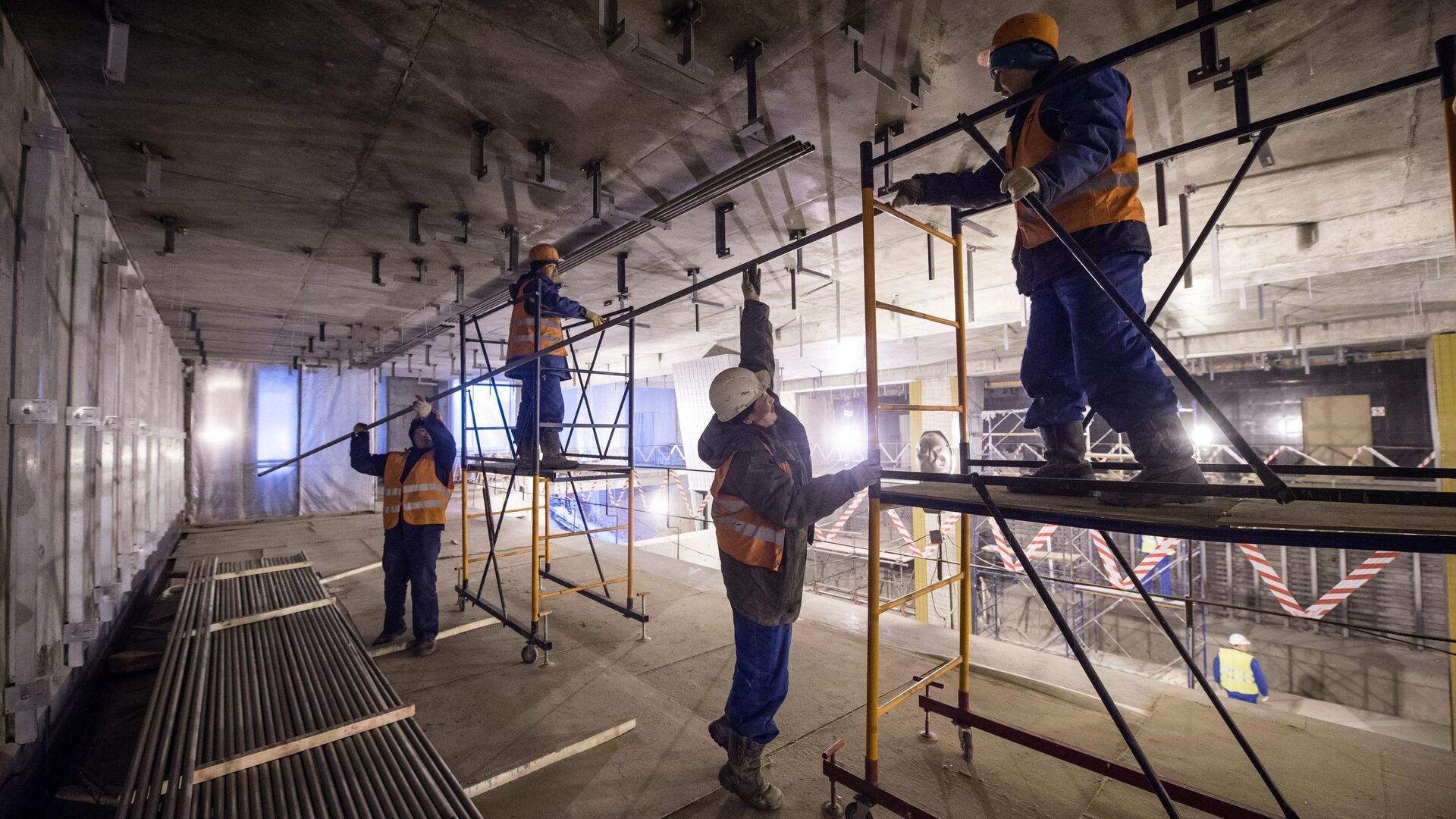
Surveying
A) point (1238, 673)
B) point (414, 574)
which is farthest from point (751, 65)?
point (1238, 673)

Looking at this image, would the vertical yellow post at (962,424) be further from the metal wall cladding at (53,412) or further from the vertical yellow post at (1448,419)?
the vertical yellow post at (1448,419)

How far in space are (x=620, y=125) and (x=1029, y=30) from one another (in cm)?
268

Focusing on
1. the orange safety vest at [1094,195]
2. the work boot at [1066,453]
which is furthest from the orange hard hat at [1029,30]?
the work boot at [1066,453]

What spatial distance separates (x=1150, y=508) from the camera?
2105 mm

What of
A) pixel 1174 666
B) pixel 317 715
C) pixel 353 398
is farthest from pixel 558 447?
pixel 1174 666

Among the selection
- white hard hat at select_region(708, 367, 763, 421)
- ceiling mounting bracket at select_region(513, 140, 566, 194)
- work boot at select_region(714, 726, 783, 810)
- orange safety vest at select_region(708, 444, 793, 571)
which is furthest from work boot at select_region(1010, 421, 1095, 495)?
ceiling mounting bracket at select_region(513, 140, 566, 194)

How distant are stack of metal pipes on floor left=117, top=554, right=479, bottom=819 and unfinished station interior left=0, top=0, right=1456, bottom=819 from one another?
29 millimetres

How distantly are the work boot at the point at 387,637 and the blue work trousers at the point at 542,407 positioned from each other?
1.96 meters

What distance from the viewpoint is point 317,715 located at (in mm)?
3252

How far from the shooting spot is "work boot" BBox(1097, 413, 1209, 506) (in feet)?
7.02

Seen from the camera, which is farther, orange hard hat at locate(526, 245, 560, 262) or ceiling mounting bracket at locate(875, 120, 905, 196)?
orange hard hat at locate(526, 245, 560, 262)

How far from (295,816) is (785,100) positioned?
4.53 meters

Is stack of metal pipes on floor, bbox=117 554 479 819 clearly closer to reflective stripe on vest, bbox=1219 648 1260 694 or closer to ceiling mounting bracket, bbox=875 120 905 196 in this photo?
ceiling mounting bracket, bbox=875 120 905 196

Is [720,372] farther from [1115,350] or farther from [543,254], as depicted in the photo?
[1115,350]
